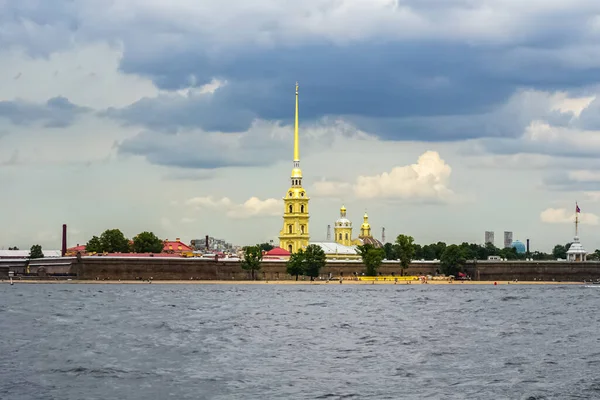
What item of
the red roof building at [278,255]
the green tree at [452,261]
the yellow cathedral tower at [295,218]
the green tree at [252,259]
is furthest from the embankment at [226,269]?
the yellow cathedral tower at [295,218]

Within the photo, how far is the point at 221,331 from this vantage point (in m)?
48.7

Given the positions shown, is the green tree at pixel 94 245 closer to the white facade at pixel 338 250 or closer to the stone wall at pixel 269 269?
the stone wall at pixel 269 269

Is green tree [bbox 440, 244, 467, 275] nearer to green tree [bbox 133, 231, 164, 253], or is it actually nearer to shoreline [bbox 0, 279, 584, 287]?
shoreline [bbox 0, 279, 584, 287]

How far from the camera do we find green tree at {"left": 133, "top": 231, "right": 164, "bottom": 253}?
17338 centimetres

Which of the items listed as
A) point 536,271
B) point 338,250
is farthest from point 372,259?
point 338,250

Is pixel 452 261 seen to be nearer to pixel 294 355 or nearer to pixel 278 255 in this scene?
Result: pixel 278 255

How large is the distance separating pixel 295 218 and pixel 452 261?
97.0 feet

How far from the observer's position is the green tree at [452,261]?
169 meters

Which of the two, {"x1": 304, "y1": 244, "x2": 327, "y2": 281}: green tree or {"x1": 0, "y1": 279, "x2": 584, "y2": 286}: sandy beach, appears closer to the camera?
{"x1": 0, "y1": 279, "x2": 584, "y2": 286}: sandy beach

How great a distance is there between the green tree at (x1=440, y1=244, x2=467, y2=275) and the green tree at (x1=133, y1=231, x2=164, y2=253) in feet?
151

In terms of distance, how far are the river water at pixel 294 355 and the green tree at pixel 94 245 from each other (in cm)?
10107

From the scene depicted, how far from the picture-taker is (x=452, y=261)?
168750 millimetres

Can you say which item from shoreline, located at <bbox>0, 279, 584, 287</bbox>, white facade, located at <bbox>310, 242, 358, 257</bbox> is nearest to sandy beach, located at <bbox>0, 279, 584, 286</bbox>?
shoreline, located at <bbox>0, 279, 584, 287</bbox>

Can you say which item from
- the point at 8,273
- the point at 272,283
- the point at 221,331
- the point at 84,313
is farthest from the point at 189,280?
the point at 221,331
